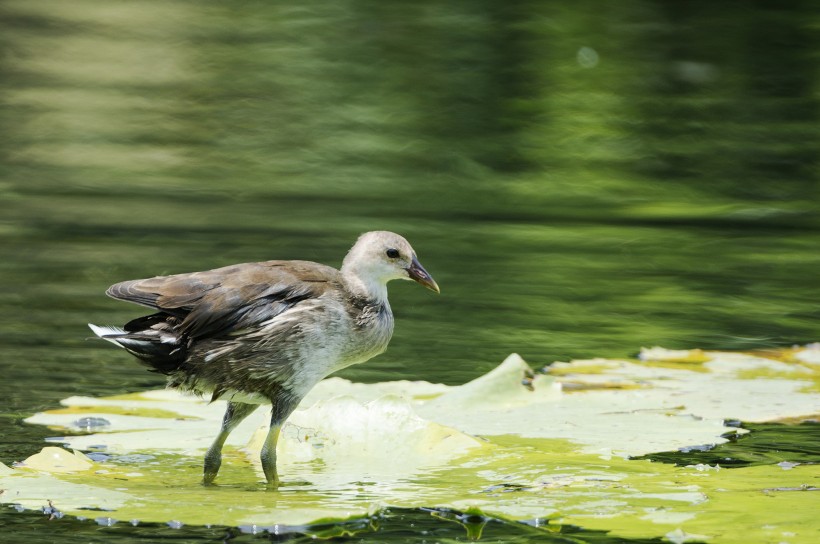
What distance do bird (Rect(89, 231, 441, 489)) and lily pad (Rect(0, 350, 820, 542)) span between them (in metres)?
0.36

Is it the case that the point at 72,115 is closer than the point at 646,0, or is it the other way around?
the point at 72,115

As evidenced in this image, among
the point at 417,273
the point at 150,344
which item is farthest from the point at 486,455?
the point at 150,344

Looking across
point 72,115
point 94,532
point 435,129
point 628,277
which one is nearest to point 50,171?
point 72,115

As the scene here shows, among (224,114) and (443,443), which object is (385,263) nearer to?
(443,443)

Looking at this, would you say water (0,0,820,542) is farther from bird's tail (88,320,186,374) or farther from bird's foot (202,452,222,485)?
bird's foot (202,452,222,485)

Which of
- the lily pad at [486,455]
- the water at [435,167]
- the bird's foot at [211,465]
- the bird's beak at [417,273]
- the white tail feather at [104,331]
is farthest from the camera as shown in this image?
the water at [435,167]

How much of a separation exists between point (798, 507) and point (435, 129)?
495 inches

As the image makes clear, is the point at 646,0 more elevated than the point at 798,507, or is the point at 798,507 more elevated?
the point at 646,0

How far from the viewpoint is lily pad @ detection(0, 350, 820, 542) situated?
5711 millimetres

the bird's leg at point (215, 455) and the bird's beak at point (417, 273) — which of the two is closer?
the bird's leg at point (215, 455)

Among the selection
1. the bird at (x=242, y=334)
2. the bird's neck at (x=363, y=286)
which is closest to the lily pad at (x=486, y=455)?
the bird at (x=242, y=334)

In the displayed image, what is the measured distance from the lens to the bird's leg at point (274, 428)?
21.5ft

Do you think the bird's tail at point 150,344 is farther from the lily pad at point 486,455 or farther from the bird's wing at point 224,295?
the lily pad at point 486,455

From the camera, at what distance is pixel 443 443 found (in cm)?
696
